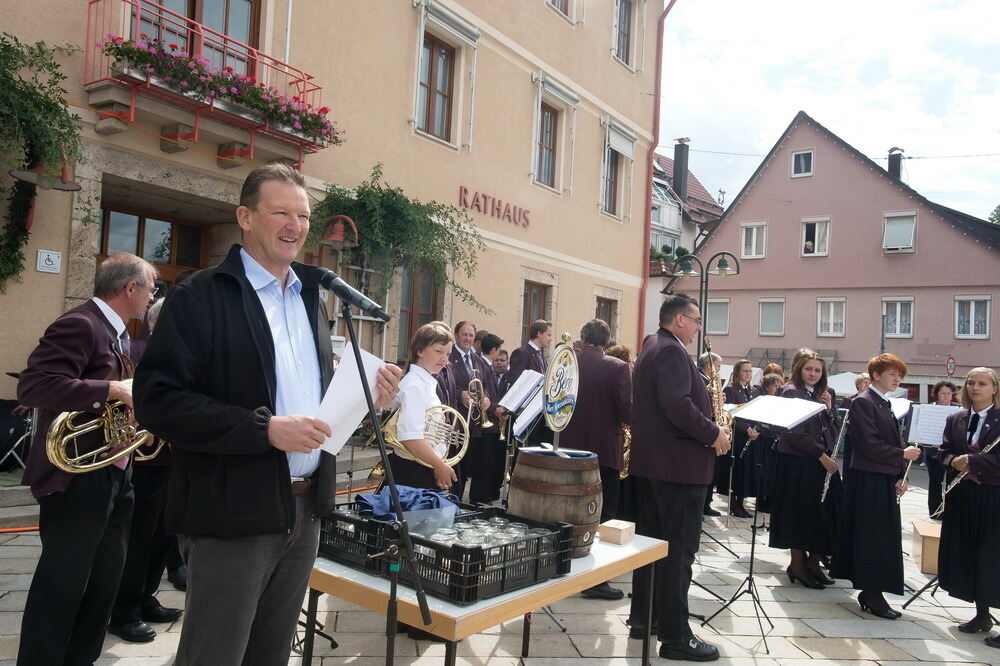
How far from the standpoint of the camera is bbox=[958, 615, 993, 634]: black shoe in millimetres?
5305

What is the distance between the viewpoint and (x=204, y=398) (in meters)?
2.03

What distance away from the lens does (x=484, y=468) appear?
8.27 meters

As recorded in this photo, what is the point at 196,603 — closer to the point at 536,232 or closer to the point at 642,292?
the point at 536,232

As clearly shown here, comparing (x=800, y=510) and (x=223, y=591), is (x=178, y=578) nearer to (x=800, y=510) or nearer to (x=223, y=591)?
(x=223, y=591)

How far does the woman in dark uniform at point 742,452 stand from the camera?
9.47m

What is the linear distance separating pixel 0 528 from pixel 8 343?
1.83m

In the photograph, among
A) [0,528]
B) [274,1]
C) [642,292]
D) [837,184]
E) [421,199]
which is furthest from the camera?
[837,184]

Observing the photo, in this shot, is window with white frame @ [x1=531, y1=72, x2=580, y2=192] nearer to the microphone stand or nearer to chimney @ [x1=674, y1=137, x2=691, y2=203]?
the microphone stand

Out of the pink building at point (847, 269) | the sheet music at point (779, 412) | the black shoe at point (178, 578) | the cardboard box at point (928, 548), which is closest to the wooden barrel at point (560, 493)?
the sheet music at point (779, 412)

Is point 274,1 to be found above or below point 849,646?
above

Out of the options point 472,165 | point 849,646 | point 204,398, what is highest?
point 472,165

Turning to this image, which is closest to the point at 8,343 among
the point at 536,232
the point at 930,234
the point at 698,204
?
the point at 536,232

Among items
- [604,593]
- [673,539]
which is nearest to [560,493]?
[673,539]

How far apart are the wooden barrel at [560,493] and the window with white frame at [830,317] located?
2985 cm
